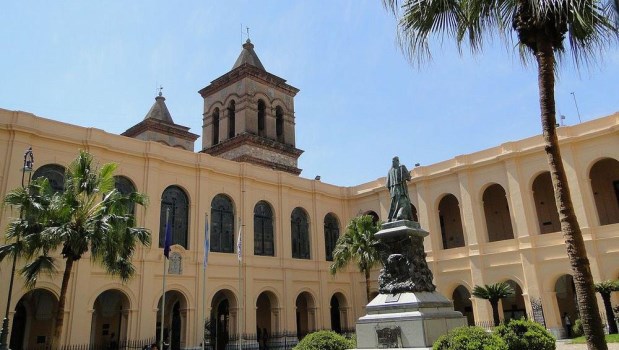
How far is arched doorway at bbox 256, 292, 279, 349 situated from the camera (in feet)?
96.2

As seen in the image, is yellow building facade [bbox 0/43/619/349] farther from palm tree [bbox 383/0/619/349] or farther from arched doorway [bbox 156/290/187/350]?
palm tree [bbox 383/0/619/349]

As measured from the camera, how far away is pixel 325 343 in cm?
1436

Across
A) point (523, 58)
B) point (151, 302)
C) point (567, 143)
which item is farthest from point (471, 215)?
point (523, 58)

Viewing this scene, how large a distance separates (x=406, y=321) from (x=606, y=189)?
74.8 feet

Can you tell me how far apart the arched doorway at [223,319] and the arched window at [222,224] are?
8.31ft

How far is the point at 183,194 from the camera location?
27.2 m

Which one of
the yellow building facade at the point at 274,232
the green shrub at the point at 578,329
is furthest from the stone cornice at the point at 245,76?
the green shrub at the point at 578,329

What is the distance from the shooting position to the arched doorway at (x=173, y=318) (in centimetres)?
2573

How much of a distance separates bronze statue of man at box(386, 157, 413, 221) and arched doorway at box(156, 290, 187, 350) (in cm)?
1475

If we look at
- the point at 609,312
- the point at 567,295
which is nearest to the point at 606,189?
the point at 567,295

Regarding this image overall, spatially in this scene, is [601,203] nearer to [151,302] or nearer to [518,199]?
[518,199]

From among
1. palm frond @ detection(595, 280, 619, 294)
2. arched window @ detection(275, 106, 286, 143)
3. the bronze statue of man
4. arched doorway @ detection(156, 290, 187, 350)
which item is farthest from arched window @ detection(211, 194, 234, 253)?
palm frond @ detection(595, 280, 619, 294)

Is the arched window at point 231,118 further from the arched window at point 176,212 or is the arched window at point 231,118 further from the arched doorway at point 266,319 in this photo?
the arched doorway at point 266,319

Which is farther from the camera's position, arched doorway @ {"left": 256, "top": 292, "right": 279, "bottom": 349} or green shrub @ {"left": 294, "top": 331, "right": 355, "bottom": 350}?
arched doorway @ {"left": 256, "top": 292, "right": 279, "bottom": 349}
